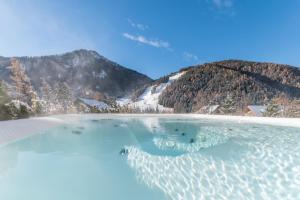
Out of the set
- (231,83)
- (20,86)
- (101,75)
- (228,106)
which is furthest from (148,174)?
(101,75)

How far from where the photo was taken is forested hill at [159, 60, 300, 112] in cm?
7562

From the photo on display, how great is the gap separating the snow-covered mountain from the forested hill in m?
44.0

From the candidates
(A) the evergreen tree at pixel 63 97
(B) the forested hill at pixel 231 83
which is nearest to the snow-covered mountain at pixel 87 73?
(B) the forested hill at pixel 231 83

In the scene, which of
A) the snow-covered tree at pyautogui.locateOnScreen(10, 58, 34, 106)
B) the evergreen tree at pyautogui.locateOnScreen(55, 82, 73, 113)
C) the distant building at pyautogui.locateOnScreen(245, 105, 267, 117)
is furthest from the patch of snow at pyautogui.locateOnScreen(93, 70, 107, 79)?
the distant building at pyautogui.locateOnScreen(245, 105, 267, 117)

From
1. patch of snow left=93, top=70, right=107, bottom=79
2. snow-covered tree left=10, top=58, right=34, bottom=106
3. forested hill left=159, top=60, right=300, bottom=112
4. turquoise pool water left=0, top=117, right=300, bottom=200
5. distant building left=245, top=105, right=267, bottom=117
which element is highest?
patch of snow left=93, top=70, right=107, bottom=79

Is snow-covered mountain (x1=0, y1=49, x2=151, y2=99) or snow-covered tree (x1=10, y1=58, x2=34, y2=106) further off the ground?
snow-covered mountain (x1=0, y1=49, x2=151, y2=99)

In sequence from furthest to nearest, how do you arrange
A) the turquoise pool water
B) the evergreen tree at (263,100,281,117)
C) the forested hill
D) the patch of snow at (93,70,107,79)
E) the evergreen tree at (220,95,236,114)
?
the patch of snow at (93,70,107,79) → the forested hill → the evergreen tree at (220,95,236,114) → the evergreen tree at (263,100,281,117) → the turquoise pool water

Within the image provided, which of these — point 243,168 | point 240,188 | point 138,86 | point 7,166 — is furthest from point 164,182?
point 138,86

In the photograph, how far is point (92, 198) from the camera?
428 centimetres

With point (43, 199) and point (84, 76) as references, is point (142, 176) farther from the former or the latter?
point (84, 76)

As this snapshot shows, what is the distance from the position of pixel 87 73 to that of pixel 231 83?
89.9m

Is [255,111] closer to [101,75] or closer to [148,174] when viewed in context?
[148,174]

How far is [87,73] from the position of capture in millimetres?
143625

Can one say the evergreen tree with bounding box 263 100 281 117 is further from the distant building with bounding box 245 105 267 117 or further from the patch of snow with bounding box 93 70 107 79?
the patch of snow with bounding box 93 70 107 79
